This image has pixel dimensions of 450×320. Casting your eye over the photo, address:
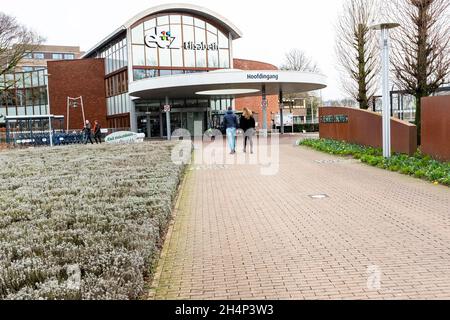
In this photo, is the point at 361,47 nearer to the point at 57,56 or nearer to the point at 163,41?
the point at 163,41

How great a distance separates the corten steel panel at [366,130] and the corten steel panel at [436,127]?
53cm

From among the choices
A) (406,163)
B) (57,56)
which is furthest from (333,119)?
(57,56)

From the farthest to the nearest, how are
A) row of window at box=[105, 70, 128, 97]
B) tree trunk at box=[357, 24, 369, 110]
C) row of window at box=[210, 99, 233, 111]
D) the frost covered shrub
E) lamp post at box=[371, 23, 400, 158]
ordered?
row of window at box=[210, 99, 233, 111]
row of window at box=[105, 70, 128, 97]
tree trunk at box=[357, 24, 369, 110]
lamp post at box=[371, 23, 400, 158]
the frost covered shrub

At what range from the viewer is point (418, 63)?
16516 millimetres

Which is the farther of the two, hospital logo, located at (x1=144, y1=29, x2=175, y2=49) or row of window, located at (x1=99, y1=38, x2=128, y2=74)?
row of window, located at (x1=99, y1=38, x2=128, y2=74)

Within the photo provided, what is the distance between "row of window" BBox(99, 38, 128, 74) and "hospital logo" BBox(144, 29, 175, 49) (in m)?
2.07

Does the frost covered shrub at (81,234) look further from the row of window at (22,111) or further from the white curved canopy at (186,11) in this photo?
the row of window at (22,111)

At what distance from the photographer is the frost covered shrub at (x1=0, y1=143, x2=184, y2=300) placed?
12.6ft

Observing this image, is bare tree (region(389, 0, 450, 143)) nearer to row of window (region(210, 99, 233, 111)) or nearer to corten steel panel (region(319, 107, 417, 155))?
corten steel panel (region(319, 107, 417, 155))

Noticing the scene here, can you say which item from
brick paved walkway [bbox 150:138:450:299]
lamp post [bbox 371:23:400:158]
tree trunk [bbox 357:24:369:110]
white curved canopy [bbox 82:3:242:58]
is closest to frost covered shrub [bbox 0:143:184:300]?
brick paved walkway [bbox 150:138:450:299]

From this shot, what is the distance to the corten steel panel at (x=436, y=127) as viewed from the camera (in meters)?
12.3

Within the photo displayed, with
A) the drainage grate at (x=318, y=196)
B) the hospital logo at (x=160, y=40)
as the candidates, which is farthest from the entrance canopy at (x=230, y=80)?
the drainage grate at (x=318, y=196)

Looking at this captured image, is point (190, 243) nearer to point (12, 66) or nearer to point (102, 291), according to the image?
point (102, 291)

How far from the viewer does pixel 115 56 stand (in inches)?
1706
